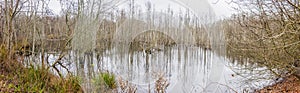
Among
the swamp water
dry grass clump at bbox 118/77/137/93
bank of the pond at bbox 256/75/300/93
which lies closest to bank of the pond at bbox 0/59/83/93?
the swamp water

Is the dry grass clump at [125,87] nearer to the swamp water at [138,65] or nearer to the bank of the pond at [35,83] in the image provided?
the swamp water at [138,65]

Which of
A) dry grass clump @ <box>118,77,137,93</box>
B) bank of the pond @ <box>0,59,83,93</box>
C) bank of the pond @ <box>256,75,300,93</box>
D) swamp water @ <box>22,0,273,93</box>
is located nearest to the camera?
swamp water @ <box>22,0,273,93</box>

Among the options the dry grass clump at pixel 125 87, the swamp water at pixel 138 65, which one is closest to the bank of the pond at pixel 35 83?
the swamp water at pixel 138 65

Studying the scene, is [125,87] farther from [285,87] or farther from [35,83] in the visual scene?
[285,87]

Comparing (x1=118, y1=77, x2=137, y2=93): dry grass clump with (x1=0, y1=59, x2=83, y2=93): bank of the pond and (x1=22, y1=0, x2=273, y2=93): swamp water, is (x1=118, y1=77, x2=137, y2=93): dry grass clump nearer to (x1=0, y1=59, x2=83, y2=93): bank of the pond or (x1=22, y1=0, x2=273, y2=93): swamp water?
(x1=22, y1=0, x2=273, y2=93): swamp water

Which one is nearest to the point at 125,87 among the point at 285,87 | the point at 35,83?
the point at 35,83

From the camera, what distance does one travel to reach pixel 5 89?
379cm

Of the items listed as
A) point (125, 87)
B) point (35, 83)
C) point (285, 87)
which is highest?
point (35, 83)

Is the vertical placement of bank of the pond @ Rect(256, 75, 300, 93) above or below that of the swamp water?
below

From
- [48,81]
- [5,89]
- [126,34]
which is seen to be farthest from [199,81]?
[5,89]

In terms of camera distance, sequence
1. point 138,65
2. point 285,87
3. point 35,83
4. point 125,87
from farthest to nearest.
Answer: point 138,65
point 285,87
point 125,87
point 35,83

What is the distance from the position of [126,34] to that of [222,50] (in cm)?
227

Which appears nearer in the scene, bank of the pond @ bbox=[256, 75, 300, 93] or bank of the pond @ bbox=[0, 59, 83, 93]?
bank of the pond @ bbox=[0, 59, 83, 93]

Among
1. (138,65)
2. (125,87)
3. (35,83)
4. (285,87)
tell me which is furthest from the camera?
(138,65)
